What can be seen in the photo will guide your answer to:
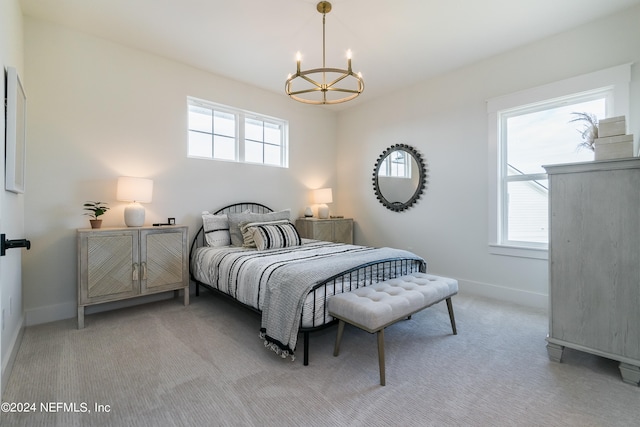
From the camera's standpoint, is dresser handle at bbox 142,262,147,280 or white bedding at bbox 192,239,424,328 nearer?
white bedding at bbox 192,239,424,328

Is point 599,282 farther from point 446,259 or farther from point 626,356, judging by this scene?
point 446,259

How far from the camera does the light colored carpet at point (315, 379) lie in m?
1.63

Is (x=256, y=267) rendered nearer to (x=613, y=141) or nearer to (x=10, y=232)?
(x=10, y=232)

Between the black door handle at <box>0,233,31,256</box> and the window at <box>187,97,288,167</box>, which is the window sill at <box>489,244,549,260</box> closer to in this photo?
the window at <box>187,97,288,167</box>

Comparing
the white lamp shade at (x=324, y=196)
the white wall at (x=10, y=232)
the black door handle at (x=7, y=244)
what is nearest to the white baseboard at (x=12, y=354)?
the white wall at (x=10, y=232)

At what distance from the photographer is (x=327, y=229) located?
4793 mm

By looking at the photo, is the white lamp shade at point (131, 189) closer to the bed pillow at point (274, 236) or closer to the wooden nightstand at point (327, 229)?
the bed pillow at point (274, 236)

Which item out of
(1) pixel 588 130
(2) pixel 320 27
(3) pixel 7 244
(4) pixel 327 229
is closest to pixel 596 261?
(1) pixel 588 130

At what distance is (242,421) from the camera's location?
1597 mm

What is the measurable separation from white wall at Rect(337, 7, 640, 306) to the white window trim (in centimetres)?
7

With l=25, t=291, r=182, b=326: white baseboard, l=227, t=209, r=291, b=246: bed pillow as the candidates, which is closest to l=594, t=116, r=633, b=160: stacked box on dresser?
l=227, t=209, r=291, b=246: bed pillow

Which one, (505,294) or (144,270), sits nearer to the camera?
(144,270)

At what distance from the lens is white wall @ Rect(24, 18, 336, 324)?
114 inches

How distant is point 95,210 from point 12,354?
1371mm
